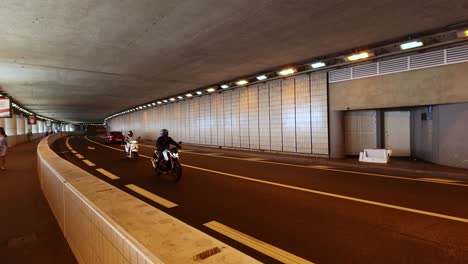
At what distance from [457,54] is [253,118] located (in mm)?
11204

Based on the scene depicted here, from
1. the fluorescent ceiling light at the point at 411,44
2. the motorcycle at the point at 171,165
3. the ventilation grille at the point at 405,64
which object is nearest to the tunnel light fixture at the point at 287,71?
the ventilation grille at the point at 405,64

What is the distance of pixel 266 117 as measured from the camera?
55.7 feet

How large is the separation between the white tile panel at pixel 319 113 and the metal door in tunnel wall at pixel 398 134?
3.35m

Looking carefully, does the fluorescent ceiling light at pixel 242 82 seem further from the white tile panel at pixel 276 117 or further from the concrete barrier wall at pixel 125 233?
the concrete barrier wall at pixel 125 233

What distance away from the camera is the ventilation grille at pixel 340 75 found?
1277 cm

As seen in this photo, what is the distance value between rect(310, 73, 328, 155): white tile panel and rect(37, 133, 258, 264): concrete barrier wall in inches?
467

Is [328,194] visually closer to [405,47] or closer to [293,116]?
[405,47]

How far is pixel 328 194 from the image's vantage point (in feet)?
21.9

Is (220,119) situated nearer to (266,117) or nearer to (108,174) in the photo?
(266,117)

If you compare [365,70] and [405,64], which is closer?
[405,64]

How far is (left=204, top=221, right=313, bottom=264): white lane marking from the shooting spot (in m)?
3.41

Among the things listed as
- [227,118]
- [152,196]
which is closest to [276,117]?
[227,118]

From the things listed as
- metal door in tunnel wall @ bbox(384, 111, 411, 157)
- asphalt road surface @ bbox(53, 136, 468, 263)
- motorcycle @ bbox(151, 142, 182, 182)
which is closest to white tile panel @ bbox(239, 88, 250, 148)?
metal door in tunnel wall @ bbox(384, 111, 411, 157)

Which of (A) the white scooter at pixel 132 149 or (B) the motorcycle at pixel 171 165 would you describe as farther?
(A) the white scooter at pixel 132 149
